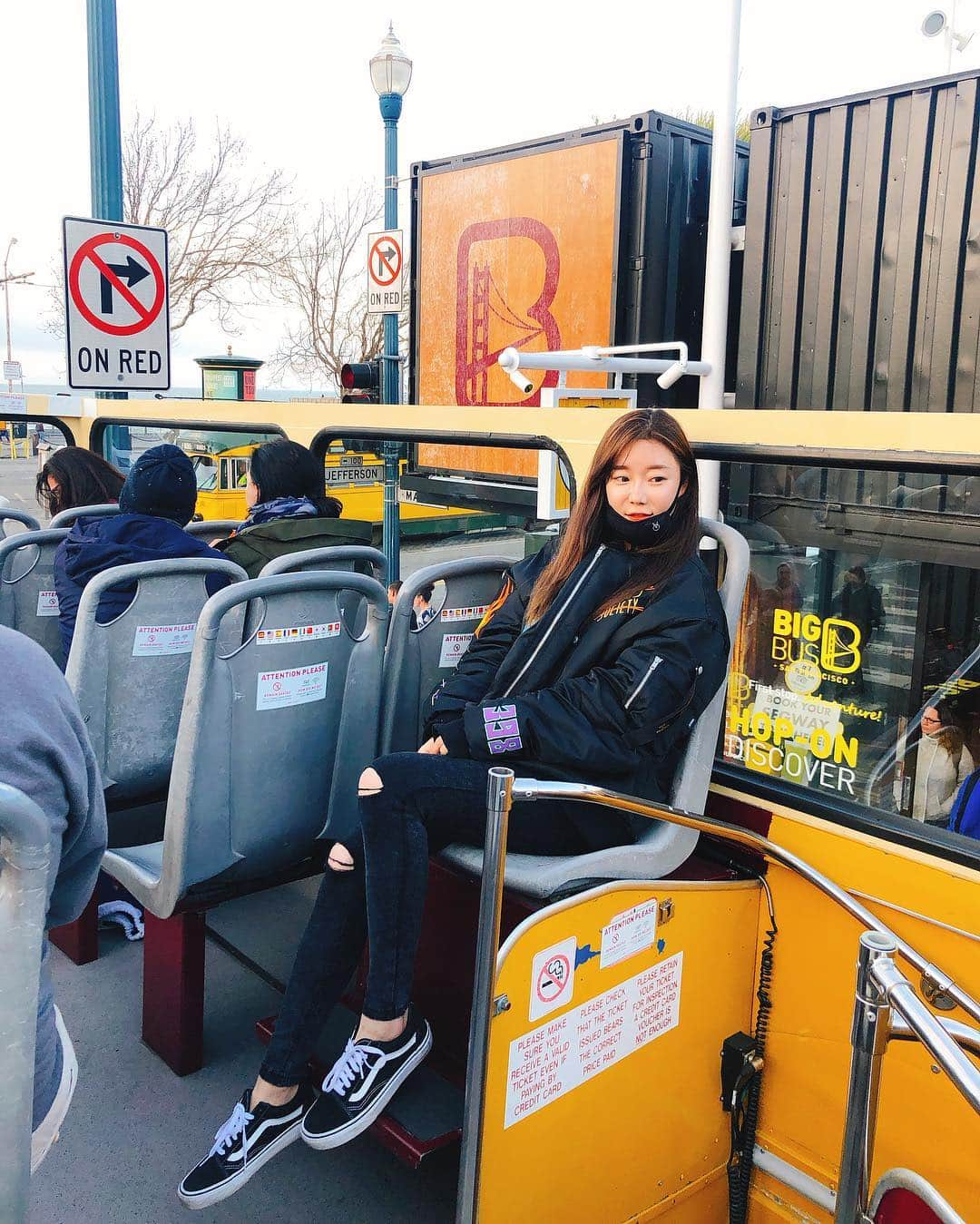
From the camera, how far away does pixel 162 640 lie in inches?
119

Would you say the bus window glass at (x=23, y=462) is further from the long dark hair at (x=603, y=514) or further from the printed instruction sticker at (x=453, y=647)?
the long dark hair at (x=603, y=514)

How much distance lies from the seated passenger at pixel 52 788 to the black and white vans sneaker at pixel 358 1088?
2.15 feet

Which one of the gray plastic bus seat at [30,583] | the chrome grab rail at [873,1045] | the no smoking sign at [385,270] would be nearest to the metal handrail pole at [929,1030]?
the chrome grab rail at [873,1045]

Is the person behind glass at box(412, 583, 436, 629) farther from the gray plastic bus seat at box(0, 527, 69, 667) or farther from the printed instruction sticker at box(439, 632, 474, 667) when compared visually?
the gray plastic bus seat at box(0, 527, 69, 667)

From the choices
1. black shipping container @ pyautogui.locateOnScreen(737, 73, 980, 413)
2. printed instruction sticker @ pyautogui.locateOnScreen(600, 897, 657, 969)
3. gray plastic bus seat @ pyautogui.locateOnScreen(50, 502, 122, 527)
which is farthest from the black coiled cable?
black shipping container @ pyautogui.locateOnScreen(737, 73, 980, 413)

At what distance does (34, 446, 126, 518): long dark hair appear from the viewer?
4.40m

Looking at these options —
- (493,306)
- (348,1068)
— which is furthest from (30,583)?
(493,306)

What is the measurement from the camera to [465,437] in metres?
3.06

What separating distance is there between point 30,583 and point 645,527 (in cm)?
254

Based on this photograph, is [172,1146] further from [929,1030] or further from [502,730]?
[929,1030]

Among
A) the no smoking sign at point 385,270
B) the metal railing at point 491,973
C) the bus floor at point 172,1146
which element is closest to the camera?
the metal railing at point 491,973

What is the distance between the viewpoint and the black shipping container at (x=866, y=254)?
4.96m

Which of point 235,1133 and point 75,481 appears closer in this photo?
point 235,1133

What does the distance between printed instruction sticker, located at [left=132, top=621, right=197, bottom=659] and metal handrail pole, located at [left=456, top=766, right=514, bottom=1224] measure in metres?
1.57
